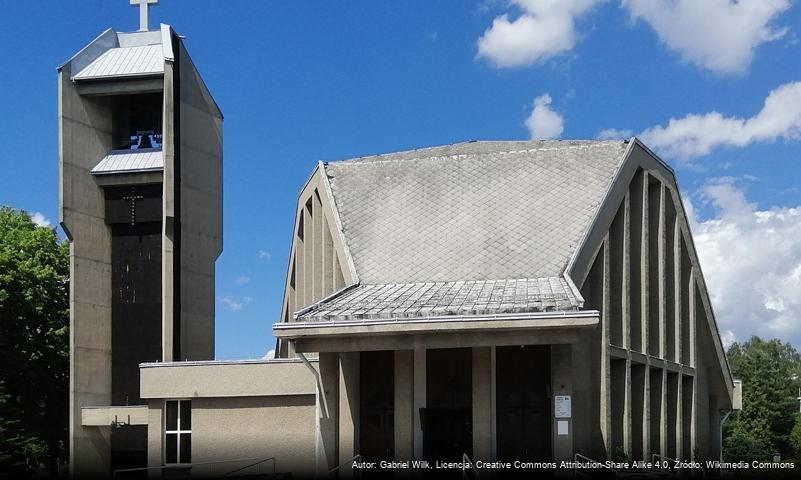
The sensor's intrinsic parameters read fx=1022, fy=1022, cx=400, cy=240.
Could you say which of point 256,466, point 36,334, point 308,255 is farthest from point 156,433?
point 36,334

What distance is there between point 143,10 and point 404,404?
27.1 meters

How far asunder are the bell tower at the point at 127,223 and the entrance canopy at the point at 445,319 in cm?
1796

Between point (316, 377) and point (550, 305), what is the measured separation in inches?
312

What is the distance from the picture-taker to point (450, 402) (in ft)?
95.6

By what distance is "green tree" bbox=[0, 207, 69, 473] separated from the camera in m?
50.2

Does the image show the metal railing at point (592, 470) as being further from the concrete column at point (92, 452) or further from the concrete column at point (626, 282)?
the concrete column at point (92, 452)

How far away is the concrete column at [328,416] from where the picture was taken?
28.7 metres

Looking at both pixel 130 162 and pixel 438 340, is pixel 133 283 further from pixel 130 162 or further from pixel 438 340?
pixel 438 340

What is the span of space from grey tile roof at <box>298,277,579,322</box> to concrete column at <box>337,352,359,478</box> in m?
1.93

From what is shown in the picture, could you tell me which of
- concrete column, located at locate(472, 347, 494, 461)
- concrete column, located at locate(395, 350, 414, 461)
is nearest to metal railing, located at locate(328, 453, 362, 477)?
concrete column, located at locate(395, 350, 414, 461)

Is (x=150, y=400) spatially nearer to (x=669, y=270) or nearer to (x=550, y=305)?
(x=550, y=305)

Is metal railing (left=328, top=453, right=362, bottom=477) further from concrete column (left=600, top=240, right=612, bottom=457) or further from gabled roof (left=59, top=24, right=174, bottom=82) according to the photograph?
gabled roof (left=59, top=24, right=174, bottom=82)

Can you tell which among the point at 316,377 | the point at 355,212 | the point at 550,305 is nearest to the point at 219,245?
the point at 355,212

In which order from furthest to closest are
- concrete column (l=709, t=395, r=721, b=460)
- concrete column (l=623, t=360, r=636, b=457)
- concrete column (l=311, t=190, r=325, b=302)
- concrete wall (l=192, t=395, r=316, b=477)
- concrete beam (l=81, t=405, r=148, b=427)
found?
1. concrete column (l=709, t=395, r=721, b=460)
2. concrete beam (l=81, t=405, r=148, b=427)
3. concrete column (l=311, t=190, r=325, b=302)
4. concrete column (l=623, t=360, r=636, b=457)
5. concrete wall (l=192, t=395, r=316, b=477)
